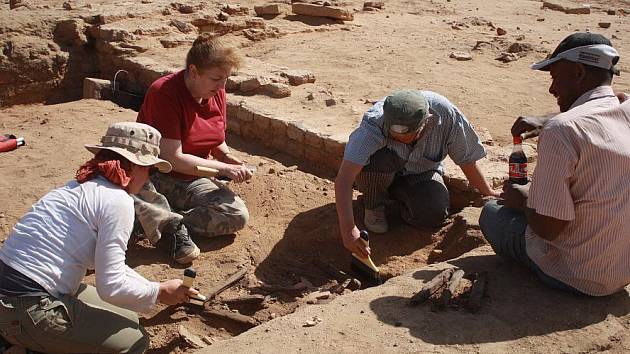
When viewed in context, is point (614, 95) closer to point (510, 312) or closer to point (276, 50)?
point (510, 312)

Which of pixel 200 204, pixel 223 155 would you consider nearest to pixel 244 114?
pixel 223 155

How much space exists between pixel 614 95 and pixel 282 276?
248 centimetres

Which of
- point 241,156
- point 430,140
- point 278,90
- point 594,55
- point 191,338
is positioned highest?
point 594,55

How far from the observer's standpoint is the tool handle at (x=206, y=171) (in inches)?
193

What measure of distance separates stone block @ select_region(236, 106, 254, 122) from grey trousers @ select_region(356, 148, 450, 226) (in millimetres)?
2069

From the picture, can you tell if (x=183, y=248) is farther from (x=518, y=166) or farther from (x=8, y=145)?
(x=8, y=145)

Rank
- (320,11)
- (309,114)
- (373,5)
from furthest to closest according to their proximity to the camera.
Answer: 1. (373,5)
2. (320,11)
3. (309,114)

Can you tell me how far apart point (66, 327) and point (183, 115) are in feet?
6.72

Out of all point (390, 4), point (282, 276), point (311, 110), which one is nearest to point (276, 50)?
point (311, 110)

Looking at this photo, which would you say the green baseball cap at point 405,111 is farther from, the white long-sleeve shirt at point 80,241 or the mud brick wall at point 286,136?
the white long-sleeve shirt at point 80,241

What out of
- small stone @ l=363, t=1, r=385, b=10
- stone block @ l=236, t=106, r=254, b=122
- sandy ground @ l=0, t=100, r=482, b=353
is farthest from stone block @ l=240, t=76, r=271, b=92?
small stone @ l=363, t=1, r=385, b=10

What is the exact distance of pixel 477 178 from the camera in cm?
511

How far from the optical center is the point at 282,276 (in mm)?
5047

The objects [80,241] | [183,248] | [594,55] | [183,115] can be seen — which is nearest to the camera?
[80,241]
